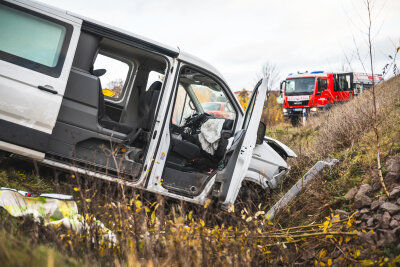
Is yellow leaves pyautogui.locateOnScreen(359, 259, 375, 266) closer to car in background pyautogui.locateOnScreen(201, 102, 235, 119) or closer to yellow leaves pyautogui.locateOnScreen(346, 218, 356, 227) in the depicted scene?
yellow leaves pyautogui.locateOnScreen(346, 218, 356, 227)

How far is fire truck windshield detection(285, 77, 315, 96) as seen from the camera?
1719 cm

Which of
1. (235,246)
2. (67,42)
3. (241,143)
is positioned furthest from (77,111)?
(235,246)

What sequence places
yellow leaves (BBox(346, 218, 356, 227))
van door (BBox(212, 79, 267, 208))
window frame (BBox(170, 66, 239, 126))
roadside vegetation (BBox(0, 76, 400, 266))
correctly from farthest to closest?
window frame (BBox(170, 66, 239, 126)) → van door (BBox(212, 79, 267, 208)) → yellow leaves (BBox(346, 218, 356, 227)) → roadside vegetation (BBox(0, 76, 400, 266))

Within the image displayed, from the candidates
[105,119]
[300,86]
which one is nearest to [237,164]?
[105,119]

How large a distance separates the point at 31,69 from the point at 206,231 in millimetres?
2543

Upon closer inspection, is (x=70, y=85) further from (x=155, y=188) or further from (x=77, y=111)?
(x=155, y=188)

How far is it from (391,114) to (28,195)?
601cm

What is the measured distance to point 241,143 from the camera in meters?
3.85

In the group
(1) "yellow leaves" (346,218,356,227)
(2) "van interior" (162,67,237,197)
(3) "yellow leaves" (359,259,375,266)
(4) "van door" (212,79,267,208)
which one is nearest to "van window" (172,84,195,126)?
(2) "van interior" (162,67,237,197)

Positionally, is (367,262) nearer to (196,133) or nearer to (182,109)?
(196,133)

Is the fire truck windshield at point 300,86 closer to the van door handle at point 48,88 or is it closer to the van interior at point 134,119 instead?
the van interior at point 134,119

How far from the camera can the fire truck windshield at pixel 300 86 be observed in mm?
17188

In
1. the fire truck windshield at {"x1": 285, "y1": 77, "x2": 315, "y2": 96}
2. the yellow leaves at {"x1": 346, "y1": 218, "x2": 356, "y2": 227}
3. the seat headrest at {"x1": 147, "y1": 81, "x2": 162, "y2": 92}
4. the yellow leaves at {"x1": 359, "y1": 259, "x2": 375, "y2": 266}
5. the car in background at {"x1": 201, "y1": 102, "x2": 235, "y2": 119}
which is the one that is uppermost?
the fire truck windshield at {"x1": 285, "y1": 77, "x2": 315, "y2": 96}

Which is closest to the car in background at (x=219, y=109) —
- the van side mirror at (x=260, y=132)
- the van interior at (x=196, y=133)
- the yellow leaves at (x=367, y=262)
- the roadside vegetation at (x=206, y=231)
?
the van interior at (x=196, y=133)
